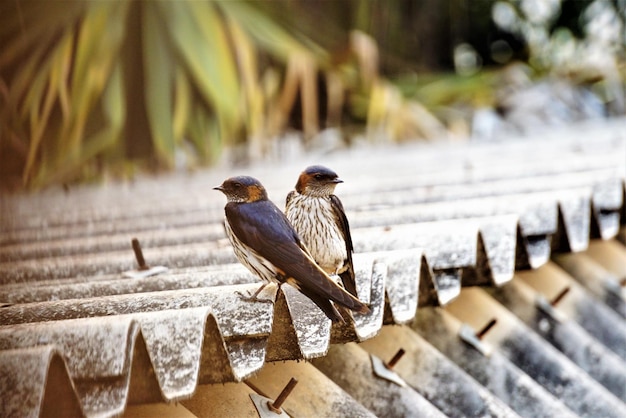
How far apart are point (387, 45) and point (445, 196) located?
6756mm

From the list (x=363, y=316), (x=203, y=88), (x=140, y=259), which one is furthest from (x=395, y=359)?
(x=203, y=88)

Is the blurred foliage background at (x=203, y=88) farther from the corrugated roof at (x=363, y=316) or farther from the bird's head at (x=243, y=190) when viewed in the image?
the bird's head at (x=243, y=190)

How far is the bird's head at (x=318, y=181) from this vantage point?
1316 mm

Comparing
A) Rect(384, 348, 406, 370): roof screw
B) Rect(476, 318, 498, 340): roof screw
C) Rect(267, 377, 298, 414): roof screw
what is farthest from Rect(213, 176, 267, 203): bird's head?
Rect(476, 318, 498, 340): roof screw

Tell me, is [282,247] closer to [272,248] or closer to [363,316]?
[272,248]

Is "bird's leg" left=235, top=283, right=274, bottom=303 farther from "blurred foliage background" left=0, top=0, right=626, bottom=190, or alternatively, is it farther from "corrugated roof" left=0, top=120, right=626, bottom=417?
"blurred foliage background" left=0, top=0, right=626, bottom=190

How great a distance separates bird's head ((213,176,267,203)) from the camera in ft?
4.04

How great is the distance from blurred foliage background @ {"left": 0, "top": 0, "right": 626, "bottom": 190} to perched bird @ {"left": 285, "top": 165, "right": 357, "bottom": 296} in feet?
8.09

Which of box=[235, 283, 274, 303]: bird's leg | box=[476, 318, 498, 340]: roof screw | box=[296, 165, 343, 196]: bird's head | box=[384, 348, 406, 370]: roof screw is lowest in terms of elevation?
box=[476, 318, 498, 340]: roof screw

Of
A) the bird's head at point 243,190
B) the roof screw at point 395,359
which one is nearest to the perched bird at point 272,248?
the bird's head at point 243,190

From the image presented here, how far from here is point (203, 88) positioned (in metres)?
5.22

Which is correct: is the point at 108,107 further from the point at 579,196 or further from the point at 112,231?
the point at 579,196

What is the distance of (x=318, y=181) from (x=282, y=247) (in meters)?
0.18

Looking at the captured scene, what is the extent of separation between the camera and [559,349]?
6.36 feet
